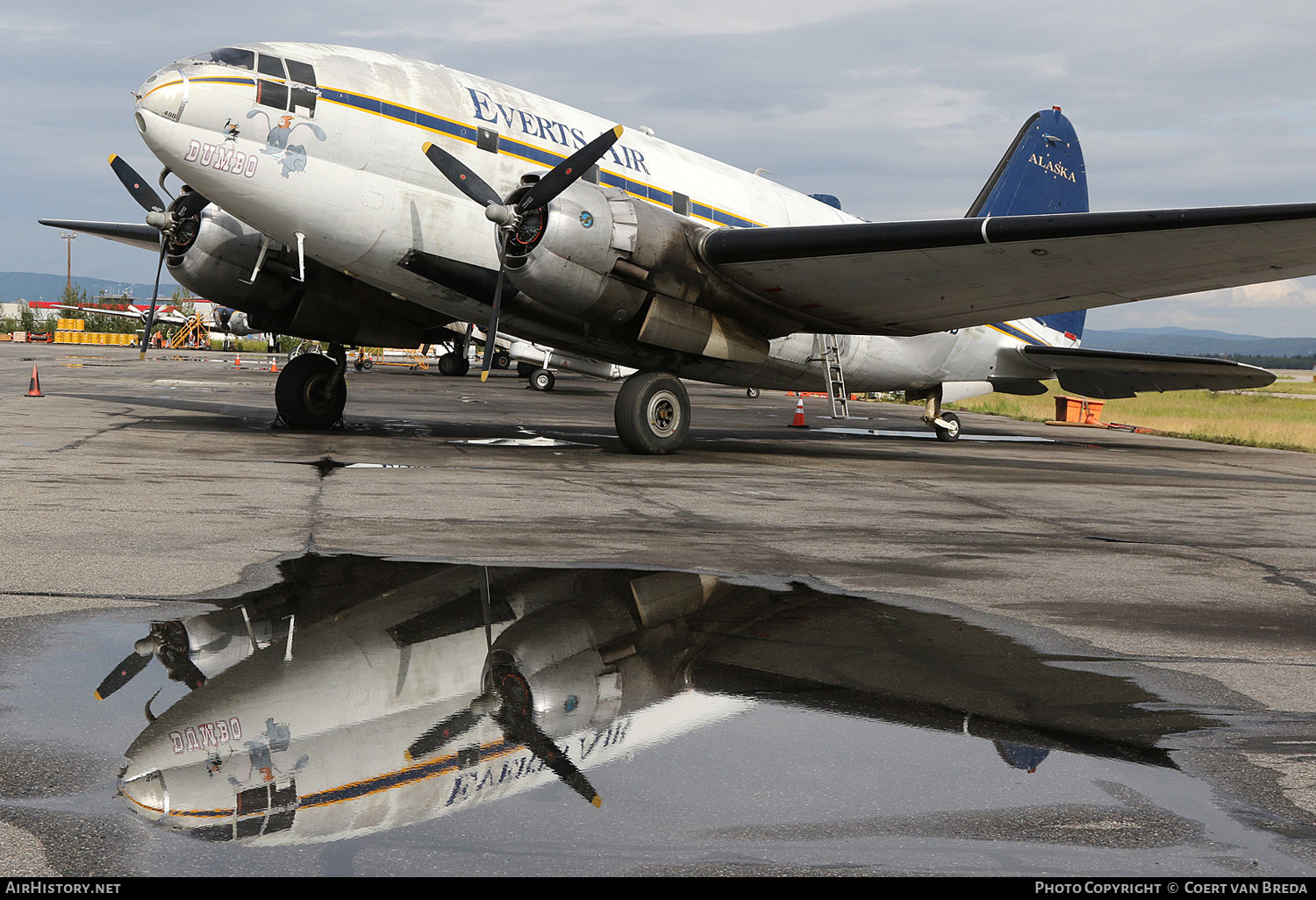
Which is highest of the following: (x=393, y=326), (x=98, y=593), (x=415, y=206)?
(x=415, y=206)

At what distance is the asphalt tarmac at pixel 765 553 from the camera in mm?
3338

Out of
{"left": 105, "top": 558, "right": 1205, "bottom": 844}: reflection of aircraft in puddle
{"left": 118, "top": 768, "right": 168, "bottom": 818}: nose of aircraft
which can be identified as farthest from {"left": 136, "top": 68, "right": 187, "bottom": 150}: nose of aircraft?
{"left": 118, "top": 768, "right": 168, "bottom": 818}: nose of aircraft

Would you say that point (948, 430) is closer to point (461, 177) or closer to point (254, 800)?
point (461, 177)

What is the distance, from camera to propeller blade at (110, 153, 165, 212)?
56.8ft

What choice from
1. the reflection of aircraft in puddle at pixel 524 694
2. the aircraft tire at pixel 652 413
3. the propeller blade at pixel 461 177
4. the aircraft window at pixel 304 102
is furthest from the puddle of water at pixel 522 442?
the reflection of aircraft in puddle at pixel 524 694

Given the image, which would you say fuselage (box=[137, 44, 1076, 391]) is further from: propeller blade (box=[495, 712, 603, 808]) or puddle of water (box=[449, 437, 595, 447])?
propeller blade (box=[495, 712, 603, 808])

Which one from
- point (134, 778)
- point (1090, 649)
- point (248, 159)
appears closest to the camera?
point (134, 778)

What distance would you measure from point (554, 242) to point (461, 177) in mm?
1554

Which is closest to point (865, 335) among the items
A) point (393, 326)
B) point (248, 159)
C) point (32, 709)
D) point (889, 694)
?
point (393, 326)

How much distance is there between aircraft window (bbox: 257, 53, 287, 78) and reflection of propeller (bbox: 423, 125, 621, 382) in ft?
6.74

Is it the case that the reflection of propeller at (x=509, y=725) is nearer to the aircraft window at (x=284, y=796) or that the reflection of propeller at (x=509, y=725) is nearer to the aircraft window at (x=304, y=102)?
the aircraft window at (x=284, y=796)

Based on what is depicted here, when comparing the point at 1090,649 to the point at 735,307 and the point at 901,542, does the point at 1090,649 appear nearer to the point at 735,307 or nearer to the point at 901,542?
the point at 901,542

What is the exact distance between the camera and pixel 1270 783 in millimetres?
3824

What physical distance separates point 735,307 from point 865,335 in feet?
12.9
